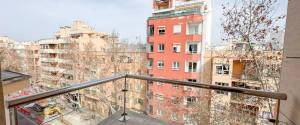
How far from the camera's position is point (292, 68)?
945 millimetres

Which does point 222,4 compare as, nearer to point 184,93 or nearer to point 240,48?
point 240,48

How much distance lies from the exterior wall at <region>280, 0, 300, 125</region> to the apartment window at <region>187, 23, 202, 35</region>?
27.1ft

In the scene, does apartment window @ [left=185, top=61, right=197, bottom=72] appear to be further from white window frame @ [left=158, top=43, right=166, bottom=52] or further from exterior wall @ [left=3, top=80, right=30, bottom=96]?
exterior wall @ [left=3, top=80, right=30, bottom=96]

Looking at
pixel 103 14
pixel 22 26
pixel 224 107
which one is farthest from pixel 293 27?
pixel 103 14

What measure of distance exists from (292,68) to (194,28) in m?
8.63

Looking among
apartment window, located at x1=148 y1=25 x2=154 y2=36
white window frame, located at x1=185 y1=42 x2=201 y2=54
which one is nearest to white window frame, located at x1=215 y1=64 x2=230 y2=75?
white window frame, located at x1=185 y1=42 x2=201 y2=54

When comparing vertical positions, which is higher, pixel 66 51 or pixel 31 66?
pixel 66 51

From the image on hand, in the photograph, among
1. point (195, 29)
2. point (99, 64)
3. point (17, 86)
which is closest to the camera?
point (17, 86)

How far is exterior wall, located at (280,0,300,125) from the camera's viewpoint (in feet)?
2.98

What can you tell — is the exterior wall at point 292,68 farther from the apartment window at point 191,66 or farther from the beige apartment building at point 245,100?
the apartment window at point 191,66

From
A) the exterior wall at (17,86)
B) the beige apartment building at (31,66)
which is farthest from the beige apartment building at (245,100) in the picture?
the beige apartment building at (31,66)

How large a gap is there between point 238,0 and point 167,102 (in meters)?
4.34

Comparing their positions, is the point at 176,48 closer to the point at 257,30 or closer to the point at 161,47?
the point at 161,47

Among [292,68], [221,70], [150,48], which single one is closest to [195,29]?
[221,70]
